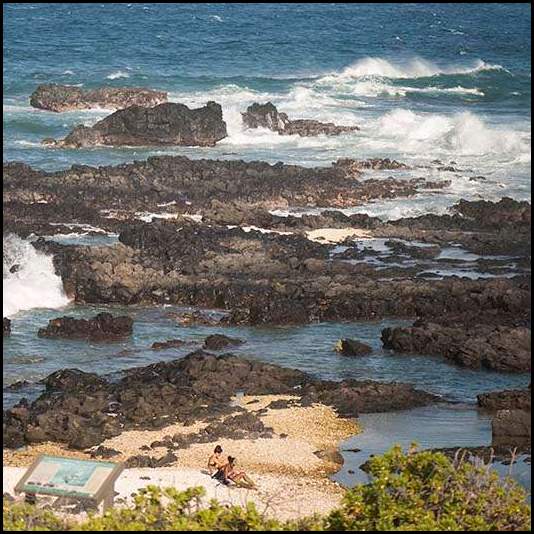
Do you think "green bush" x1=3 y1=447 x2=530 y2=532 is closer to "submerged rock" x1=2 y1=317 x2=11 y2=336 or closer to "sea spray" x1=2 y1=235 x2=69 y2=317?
"submerged rock" x1=2 y1=317 x2=11 y2=336

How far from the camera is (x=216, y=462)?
2872cm

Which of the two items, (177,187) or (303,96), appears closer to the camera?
(177,187)

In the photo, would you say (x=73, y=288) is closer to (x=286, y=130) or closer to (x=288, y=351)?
(x=288, y=351)

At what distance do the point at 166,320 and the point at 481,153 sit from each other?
85.0 feet

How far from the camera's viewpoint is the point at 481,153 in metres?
63.2

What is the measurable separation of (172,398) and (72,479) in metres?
9.29

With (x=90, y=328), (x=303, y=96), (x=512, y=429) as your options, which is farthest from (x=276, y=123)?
(x=512, y=429)

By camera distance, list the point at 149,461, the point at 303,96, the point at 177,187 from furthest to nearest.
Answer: the point at 303,96 < the point at 177,187 < the point at 149,461

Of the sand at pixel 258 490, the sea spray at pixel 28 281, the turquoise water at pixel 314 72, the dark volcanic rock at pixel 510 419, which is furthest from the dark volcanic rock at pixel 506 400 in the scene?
the turquoise water at pixel 314 72

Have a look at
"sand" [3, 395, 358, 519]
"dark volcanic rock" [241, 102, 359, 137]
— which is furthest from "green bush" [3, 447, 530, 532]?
"dark volcanic rock" [241, 102, 359, 137]

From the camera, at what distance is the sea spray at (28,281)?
1633 inches

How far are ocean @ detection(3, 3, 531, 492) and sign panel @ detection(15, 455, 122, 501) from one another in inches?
355

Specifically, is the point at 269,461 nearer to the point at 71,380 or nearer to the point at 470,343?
the point at 71,380

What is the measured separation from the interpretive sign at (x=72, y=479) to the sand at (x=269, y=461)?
268 cm
